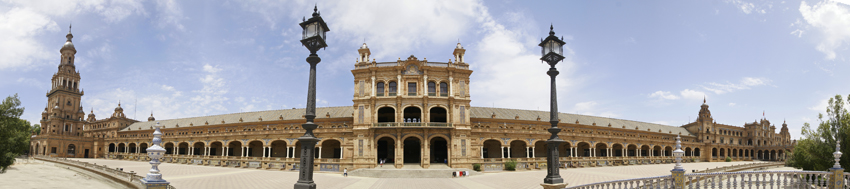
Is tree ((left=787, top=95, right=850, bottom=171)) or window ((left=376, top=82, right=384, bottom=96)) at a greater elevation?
window ((left=376, top=82, right=384, bottom=96))

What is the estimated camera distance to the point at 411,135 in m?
41.8

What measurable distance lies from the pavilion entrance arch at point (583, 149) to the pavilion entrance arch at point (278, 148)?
4062 cm

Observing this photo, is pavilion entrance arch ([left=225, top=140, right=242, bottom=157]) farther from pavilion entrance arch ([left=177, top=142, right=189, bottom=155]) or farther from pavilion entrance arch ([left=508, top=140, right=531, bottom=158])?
pavilion entrance arch ([left=508, top=140, right=531, bottom=158])

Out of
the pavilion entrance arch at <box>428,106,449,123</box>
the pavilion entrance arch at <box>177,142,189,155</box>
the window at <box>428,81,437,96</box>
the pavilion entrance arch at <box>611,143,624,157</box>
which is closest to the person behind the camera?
the window at <box>428,81,437,96</box>

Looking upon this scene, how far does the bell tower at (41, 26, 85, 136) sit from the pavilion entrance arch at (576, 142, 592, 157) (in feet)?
335

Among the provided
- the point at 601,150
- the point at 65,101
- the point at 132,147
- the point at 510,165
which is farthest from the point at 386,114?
the point at 65,101

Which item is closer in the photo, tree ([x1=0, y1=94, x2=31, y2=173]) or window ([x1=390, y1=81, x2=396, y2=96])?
tree ([x1=0, y1=94, x2=31, y2=173])

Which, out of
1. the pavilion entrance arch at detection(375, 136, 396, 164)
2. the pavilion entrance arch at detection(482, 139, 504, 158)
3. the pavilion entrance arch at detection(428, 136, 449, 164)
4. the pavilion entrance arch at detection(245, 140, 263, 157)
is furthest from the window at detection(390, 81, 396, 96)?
the pavilion entrance arch at detection(245, 140, 263, 157)

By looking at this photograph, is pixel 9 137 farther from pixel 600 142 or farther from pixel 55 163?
pixel 600 142

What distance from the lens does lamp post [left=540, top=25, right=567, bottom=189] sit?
13664 millimetres

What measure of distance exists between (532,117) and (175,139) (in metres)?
55.9

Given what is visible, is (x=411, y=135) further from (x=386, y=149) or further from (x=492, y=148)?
(x=492, y=148)

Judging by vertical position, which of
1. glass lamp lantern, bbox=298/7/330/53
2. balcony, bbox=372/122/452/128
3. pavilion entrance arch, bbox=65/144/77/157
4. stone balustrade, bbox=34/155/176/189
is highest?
glass lamp lantern, bbox=298/7/330/53

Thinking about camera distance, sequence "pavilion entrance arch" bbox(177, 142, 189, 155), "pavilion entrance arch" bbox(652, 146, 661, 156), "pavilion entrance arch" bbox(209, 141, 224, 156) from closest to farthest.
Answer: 1. "pavilion entrance arch" bbox(209, 141, 224, 156)
2. "pavilion entrance arch" bbox(177, 142, 189, 155)
3. "pavilion entrance arch" bbox(652, 146, 661, 156)
